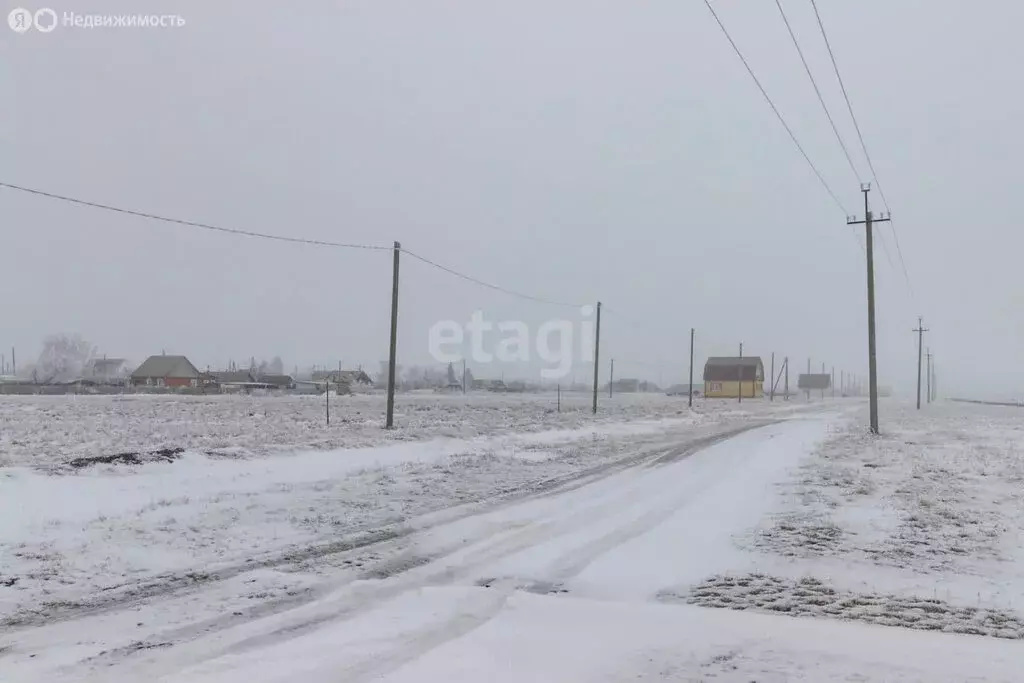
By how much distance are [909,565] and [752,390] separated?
327 feet

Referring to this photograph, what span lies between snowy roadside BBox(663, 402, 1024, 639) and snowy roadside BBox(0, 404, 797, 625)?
4708 mm

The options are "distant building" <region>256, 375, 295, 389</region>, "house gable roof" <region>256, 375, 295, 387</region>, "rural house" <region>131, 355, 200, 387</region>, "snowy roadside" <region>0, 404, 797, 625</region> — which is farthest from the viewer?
"house gable roof" <region>256, 375, 295, 387</region>

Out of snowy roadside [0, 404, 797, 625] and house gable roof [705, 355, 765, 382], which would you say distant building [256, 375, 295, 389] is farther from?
snowy roadside [0, 404, 797, 625]

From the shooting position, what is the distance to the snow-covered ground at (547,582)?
4738mm

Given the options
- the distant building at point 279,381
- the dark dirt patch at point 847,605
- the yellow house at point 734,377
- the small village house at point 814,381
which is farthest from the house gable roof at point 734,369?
the dark dirt patch at point 847,605

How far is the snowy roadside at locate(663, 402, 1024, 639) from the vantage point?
6.02 m

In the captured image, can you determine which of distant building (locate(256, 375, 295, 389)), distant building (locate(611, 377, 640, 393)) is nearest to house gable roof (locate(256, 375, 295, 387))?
distant building (locate(256, 375, 295, 389))

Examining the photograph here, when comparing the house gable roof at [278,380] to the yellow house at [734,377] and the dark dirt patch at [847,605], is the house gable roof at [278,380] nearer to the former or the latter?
the yellow house at [734,377]

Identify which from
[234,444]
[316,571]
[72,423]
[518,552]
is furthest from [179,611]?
[72,423]

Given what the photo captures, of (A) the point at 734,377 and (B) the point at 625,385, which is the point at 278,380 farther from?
(B) the point at 625,385

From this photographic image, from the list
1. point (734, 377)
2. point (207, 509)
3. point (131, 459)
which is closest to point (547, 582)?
point (207, 509)

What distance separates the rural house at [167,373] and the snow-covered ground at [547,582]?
94212mm

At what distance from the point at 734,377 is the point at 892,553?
100 m

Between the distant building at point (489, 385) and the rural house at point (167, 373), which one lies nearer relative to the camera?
the rural house at point (167, 373)
